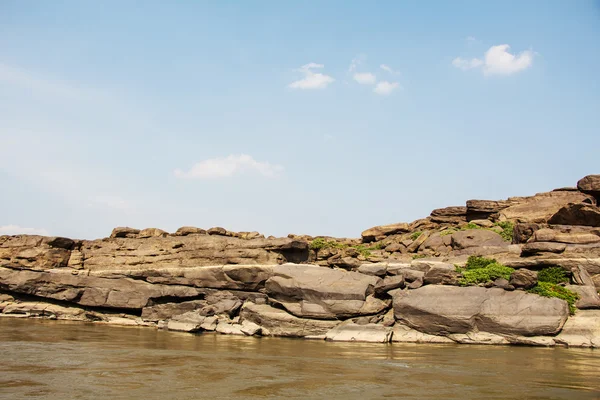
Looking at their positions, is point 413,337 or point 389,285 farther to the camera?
point 389,285

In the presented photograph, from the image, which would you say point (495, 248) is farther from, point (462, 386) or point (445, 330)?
point (462, 386)

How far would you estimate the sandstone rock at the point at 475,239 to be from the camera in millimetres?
28142

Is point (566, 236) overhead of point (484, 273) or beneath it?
overhead

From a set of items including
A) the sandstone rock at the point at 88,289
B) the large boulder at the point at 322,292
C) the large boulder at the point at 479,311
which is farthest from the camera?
the sandstone rock at the point at 88,289

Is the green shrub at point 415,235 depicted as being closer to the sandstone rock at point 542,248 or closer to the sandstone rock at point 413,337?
the sandstone rock at point 542,248

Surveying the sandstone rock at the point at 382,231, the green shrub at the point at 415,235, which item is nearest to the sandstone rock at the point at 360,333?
the green shrub at the point at 415,235

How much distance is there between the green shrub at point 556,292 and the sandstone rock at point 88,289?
14.9 m

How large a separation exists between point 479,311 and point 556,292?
128 inches

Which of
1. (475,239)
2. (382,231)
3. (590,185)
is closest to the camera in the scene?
(475,239)

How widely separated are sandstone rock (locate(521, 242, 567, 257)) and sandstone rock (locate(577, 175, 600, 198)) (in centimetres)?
1296

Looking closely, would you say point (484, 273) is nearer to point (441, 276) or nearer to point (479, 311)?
point (441, 276)

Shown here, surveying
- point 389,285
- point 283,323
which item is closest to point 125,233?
point 283,323

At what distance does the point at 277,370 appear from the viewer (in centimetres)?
1151

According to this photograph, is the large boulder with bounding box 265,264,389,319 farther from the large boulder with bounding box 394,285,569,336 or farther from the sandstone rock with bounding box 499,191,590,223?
the sandstone rock with bounding box 499,191,590,223
